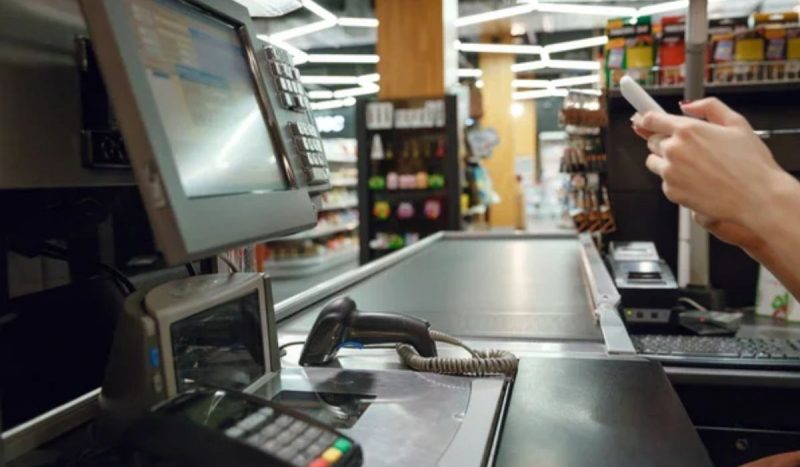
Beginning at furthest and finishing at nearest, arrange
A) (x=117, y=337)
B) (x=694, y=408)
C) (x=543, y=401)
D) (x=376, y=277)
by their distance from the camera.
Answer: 1. (x=376, y=277)
2. (x=694, y=408)
3. (x=543, y=401)
4. (x=117, y=337)

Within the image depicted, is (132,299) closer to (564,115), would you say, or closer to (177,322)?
(177,322)

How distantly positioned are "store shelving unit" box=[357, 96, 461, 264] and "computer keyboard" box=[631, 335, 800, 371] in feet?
14.1

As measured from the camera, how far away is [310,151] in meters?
0.84

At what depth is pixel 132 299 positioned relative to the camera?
60cm

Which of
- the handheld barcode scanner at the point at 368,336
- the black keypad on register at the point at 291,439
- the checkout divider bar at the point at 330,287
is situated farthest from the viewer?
the checkout divider bar at the point at 330,287

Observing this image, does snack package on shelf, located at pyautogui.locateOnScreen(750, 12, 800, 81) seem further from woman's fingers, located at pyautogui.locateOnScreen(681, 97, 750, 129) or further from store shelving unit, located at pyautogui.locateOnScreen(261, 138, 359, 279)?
store shelving unit, located at pyautogui.locateOnScreen(261, 138, 359, 279)

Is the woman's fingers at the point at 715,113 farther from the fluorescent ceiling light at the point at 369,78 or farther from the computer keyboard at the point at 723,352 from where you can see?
the fluorescent ceiling light at the point at 369,78

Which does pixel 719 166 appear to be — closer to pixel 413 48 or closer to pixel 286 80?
pixel 286 80

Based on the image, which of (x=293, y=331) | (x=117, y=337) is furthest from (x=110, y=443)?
(x=293, y=331)

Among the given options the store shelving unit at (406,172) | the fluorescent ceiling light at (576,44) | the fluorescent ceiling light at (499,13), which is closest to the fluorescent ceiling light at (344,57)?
the fluorescent ceiling light at (499,13)

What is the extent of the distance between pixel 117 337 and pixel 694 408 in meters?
1.00

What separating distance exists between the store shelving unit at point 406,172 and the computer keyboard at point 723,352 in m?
4.30

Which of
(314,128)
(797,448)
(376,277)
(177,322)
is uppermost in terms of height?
(314,128)

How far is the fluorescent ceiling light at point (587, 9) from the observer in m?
7.31
